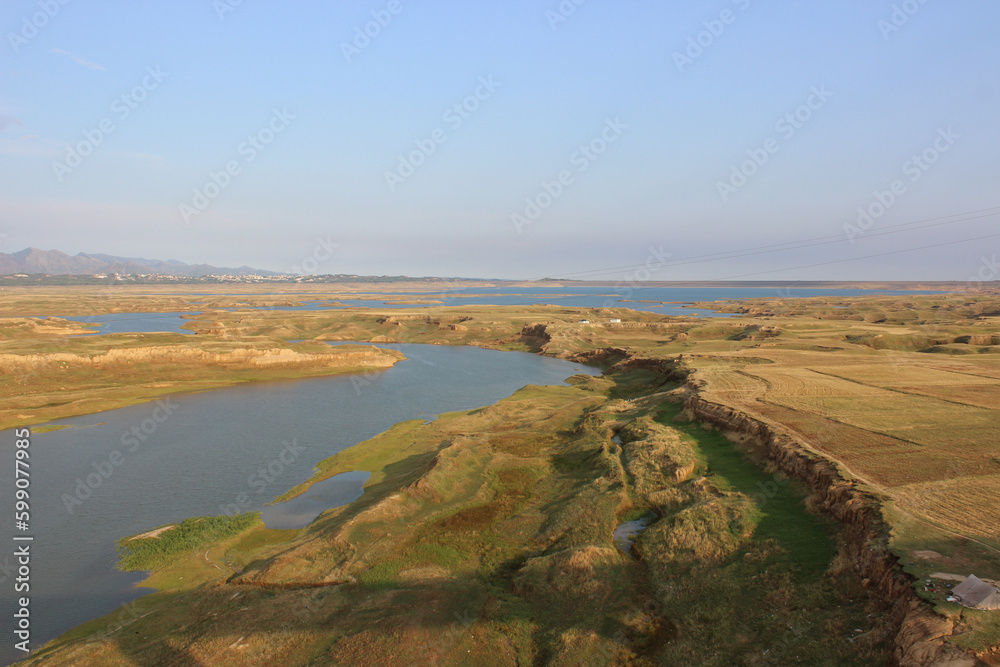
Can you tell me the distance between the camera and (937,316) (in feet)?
318

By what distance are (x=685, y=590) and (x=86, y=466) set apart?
116 feet

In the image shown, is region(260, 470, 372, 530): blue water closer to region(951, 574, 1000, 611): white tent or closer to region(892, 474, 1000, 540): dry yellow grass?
region(951, 574, 1000, 611): white tent

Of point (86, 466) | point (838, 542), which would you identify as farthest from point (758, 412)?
point (86, 466)

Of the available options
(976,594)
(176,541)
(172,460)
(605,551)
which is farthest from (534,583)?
(172,460)

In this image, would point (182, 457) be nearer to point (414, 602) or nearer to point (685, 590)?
point (414, 602)

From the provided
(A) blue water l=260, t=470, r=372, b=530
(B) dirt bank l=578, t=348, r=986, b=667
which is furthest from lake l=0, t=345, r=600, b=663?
(B) dirt bank l=578, t=348, r=986, b=667

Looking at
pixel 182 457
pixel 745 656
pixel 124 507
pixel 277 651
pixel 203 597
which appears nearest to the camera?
pixel 745 656

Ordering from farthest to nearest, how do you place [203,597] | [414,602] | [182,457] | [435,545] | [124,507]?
1. [182,457]
2. [124,507]
3. [435,545]
4. [203,597]
5. [414,602]

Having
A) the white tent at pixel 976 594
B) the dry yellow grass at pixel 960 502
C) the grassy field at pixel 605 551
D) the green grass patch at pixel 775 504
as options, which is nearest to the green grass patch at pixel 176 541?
the grassy field at pixel 605 551

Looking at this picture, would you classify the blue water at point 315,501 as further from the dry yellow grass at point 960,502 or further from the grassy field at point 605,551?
the dry yellow grass at point 960,502

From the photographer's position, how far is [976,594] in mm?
11758

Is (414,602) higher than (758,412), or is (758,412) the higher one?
(758,412)

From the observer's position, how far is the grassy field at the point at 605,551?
46.6 ft

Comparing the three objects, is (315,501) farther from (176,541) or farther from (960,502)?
(960,502)
